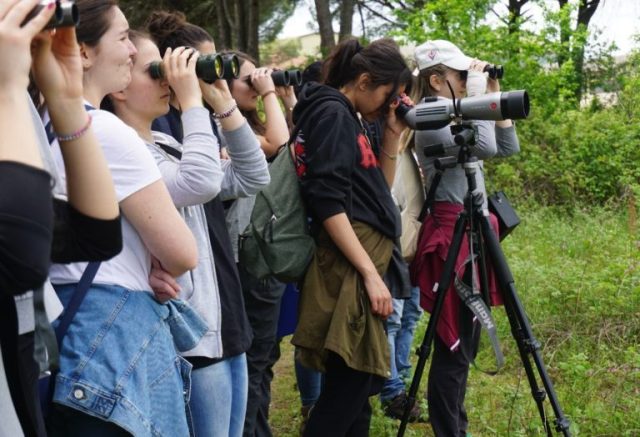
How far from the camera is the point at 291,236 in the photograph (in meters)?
2.87

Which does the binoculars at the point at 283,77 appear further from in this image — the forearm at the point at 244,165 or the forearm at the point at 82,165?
the forearm at the point at 82,165

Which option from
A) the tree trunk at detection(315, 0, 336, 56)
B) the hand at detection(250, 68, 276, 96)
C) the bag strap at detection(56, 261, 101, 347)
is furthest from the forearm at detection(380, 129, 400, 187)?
the tree trunk at detection(315, 0, 336, 56)

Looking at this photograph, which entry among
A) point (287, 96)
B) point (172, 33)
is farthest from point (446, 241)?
point (172, 33)

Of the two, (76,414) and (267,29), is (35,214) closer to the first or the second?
(76,414)

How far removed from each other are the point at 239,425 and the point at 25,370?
117cm

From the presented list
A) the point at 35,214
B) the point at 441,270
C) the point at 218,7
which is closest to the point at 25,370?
the point at 35,214

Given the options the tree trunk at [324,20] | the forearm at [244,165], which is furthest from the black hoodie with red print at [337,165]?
the tree trunk at [324,20]

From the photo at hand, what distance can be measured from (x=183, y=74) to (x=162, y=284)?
57 centimetres

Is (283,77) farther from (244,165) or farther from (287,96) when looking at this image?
(244,165)

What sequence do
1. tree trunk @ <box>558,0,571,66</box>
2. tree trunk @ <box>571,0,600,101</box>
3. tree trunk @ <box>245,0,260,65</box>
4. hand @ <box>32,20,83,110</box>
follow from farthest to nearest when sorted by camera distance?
tree trunk @ <box>245,0,260,65</box>, tree trunk @ <box>571,0,600,101</box>, tree trunk @ <box>558,0,571,66</box>, hand @ <box>32,20,83,110</box>

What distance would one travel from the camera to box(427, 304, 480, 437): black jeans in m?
3.34

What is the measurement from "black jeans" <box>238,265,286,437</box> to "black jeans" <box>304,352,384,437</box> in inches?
16.6

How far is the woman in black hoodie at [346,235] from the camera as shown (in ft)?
9.30

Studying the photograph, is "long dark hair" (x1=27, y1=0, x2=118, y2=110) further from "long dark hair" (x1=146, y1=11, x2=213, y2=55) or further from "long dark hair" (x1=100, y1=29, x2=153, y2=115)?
"long dark hair" (x1=146, y1=11, x2=213, y2=55)
